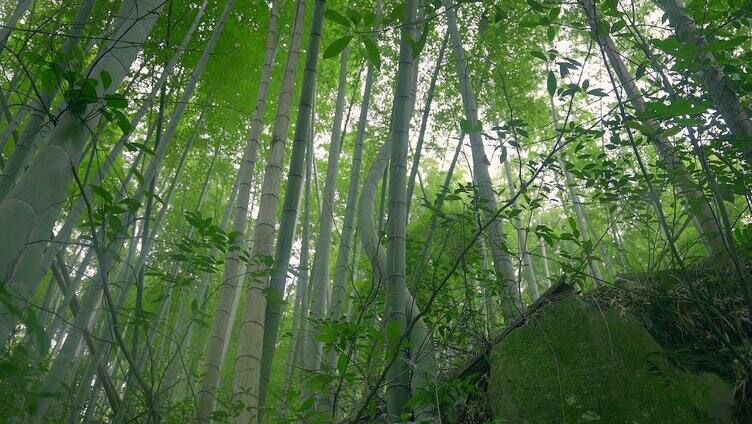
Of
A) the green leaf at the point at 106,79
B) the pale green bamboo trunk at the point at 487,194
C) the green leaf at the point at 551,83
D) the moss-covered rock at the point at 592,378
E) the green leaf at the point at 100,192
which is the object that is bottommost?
the moss-covered rock at the point at 592,378

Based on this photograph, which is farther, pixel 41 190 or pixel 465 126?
pixel 465 126

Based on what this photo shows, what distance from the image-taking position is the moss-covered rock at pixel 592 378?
1.41 m

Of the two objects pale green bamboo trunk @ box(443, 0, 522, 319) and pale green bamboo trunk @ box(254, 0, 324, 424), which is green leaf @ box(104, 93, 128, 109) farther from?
pale green bamboo trunk @ box(443, 0, 522, 319)

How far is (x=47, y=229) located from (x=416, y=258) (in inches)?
94.0

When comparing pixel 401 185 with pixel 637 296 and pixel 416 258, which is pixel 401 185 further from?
pixel 416 258

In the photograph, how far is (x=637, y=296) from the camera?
186 cm

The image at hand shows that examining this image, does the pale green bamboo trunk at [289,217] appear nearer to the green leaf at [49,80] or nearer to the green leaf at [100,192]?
the green leaf at [100,192]

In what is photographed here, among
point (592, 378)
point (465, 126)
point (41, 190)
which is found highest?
point (465, 126)

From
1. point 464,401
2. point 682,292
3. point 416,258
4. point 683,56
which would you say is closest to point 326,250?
point 416,258

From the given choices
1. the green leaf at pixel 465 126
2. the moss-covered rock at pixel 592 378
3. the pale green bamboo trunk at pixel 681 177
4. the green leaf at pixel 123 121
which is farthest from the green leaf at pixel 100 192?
the pale green bamboo trunk at pixel 681 177

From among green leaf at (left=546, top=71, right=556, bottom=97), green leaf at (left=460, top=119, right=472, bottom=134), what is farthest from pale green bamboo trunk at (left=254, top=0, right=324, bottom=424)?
green leaf at (left=546, top=71, right=556, bottom=97)

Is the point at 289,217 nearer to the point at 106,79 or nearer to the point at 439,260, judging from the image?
the point at 439,260

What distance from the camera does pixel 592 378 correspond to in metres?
1.50

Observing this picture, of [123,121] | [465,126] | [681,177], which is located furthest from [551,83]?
[123,121]
